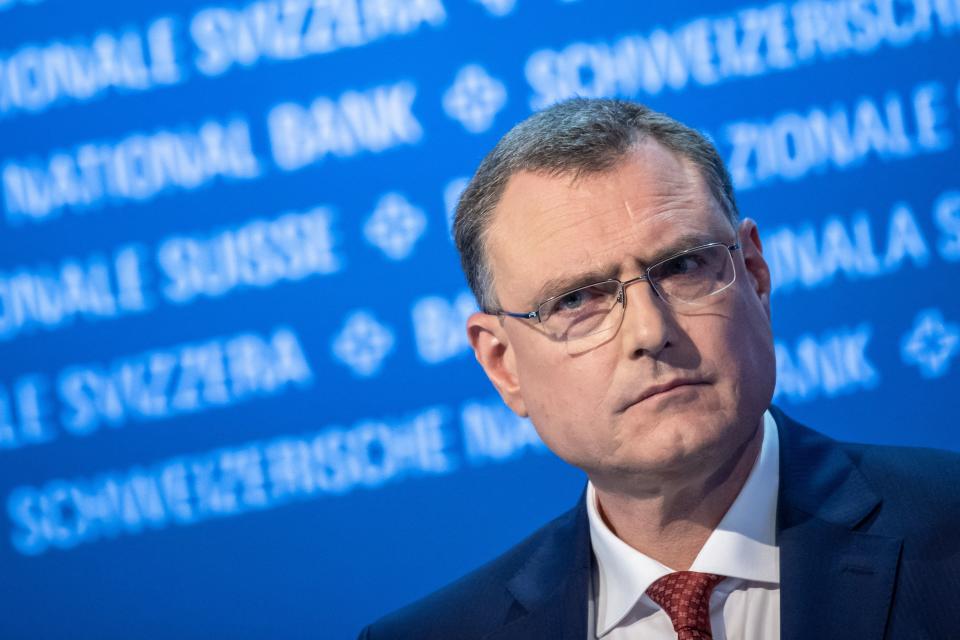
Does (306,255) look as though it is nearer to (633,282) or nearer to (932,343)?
(633,282)

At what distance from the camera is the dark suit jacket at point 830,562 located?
146cm

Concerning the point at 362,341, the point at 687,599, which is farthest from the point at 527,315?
the point at 362,341

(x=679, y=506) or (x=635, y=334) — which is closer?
(x=635, y=334)

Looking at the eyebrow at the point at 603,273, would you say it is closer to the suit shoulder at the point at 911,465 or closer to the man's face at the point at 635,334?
the man's face at the point at 635,334

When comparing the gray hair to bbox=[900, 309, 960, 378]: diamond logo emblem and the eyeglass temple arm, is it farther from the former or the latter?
bbox=[900, 309, 960, 378]: diamond logo emblem

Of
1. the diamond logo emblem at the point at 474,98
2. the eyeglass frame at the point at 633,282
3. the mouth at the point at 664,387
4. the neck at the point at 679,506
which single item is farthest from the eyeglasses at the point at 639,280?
the diamond logo emblem at the point at 474,98

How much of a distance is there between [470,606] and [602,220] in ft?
2.55

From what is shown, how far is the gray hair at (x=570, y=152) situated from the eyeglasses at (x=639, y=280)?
0.13 meters

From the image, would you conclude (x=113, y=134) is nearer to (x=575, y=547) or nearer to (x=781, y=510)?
(x=575, y=547)

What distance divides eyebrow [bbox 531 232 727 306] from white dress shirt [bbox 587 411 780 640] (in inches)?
14.7

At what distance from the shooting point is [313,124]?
8.65 feet

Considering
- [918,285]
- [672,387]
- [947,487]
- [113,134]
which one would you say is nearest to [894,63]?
[918,285]

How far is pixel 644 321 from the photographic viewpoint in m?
1.43

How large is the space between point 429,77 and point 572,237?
48.8 inches
